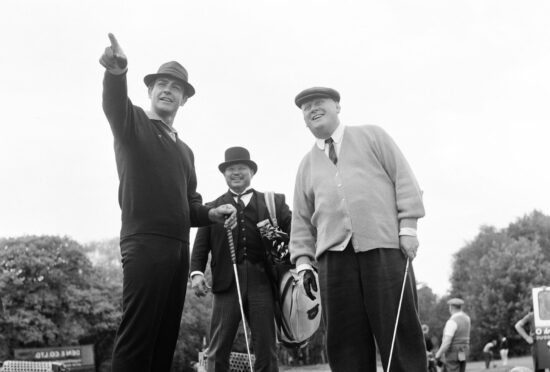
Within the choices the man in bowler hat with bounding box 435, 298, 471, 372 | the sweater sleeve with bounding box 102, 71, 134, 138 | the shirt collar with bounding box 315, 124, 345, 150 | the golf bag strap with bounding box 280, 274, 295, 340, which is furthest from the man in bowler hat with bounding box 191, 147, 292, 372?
the man in bowler hat with bounding box 435, 298, 471, 372

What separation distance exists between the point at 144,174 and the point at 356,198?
153 cm

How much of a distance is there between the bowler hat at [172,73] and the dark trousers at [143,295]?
1287mm

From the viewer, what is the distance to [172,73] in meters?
5.20

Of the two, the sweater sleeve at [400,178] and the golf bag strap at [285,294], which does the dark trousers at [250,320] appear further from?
the sweater sleeve at [400,178]

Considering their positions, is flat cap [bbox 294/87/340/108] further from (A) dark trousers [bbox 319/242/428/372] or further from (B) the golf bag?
(B) the golf bag

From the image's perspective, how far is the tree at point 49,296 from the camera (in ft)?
168

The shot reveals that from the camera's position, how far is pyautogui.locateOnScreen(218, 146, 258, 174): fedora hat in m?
7.43

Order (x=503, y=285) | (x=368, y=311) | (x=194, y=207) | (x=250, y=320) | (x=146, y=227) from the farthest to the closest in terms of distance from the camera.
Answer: (x=503, y=285) → (x=250, y=320) → (x=194, y=207) → (x=368, y=311) → (x=146, y=227)

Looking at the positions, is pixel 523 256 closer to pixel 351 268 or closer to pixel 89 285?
pixel 89 285

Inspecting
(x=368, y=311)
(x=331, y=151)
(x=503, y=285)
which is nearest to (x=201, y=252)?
(x=331, y=151)

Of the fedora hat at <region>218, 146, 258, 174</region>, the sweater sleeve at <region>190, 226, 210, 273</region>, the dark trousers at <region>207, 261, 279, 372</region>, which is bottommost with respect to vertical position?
the dark trousers at <region>207, 261, 279, 372</region>

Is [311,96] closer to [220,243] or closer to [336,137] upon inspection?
[336,137]

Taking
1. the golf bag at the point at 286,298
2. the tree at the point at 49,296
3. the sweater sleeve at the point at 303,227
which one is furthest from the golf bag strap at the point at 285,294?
the tree at the point at 49,296

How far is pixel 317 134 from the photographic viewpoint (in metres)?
5.52
